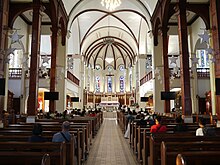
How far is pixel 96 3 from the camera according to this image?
17.8m

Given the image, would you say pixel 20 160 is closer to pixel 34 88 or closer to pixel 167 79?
pixel 34 88

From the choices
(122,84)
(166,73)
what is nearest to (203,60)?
(166,73)

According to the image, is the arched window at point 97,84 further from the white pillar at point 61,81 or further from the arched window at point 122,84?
the white pillar at point 61,81

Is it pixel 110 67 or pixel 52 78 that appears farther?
pixel 110 67

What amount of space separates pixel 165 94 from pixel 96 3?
1038 cm

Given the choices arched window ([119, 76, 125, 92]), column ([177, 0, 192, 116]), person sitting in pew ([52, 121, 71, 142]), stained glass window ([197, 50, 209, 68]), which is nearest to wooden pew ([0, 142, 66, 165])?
person sitting in pew ([52, 121, 71, 142])

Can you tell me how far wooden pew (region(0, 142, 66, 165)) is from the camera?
2.70 m

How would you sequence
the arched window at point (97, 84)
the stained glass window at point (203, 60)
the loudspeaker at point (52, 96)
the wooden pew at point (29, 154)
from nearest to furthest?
the wooden pew at point (29, 154) → the loudspeaker at point (52, 96) → the stained glass window at point (203, 60) → the arched window at point (97, 84)

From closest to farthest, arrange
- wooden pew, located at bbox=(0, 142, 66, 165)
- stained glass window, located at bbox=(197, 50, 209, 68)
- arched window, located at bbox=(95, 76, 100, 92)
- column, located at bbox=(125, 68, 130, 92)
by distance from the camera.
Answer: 1. wooden pew, located at bbox=(0, 142, 66, 165)
2. stained glass window, located at bbox=(197, 50, 209, 68)
3. column, located at bbox=(125, 68, 130, 92)
4. arched window, located at bbox=(95, 76, 100, 92)

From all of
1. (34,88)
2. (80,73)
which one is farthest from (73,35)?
(34,88)

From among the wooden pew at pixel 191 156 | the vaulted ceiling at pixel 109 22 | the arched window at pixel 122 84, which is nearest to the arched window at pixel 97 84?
the arched window at pixel 122 84

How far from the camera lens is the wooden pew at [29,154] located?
2.70 m

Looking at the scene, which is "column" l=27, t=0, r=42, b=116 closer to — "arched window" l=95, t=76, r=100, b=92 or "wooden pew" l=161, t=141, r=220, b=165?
"wooden pew" l=161, t=141, r=220, b=165

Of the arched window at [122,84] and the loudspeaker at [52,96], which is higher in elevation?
the arched window at [122,84]
